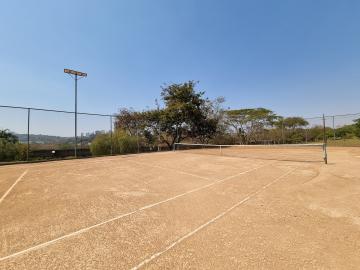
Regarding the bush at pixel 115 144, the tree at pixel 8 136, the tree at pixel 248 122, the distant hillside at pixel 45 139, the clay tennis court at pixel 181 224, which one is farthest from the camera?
the tree at pixel 248 122

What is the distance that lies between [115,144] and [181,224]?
12.8 m

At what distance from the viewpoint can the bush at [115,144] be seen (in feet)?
47.5

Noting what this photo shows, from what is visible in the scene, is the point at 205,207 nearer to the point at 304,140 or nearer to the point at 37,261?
the point at 37,261

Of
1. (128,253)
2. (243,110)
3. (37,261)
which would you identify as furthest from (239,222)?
(243,110)

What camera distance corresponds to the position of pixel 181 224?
11.6 ft

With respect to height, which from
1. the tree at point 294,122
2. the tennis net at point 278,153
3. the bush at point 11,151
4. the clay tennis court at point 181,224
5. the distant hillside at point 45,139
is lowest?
the clay tennis court at point 181,224

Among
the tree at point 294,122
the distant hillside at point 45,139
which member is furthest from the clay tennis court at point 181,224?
the tree at point 294,122

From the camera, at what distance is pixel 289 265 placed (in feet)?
7.89

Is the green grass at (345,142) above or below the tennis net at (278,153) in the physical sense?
above

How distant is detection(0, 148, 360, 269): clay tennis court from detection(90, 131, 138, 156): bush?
8.12m

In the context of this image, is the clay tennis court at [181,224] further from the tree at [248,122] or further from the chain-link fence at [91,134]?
the tree at [248,122]

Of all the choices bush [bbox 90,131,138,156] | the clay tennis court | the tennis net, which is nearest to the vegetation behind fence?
bush [bbox 90,131,138,156]

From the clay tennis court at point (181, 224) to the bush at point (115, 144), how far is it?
8.12 m

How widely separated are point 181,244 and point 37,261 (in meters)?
1.65
